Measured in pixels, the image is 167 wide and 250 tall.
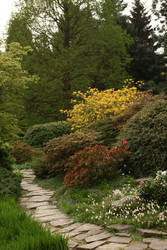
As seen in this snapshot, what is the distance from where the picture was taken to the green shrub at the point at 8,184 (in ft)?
17.9

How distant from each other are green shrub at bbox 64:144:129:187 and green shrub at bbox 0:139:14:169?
1.53 m

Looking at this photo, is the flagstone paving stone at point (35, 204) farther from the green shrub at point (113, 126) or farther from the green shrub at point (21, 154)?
the green shrub at point (21, 154)

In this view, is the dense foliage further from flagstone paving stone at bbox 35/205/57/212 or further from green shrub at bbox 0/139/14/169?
flagstone paving stone at bbox 35/205/57/212

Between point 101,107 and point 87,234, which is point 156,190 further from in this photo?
point 101,107

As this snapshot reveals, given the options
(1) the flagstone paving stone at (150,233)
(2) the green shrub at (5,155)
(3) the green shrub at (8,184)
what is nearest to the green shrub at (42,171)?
(2) the green shrub at (5,155)

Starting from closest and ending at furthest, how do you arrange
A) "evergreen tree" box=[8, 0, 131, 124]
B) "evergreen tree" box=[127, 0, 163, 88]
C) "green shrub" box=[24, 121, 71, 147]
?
"green shrub" box=[24, 121, 71, 147], "evergreen tree" box=[8, 0, 131, 124], "evergreen tree" box=[127, 0, 163, 88]

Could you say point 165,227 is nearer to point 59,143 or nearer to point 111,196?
point 111,196

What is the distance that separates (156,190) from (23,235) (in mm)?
1970

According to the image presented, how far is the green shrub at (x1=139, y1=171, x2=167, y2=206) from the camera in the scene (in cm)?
399

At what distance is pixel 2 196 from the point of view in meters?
5.20

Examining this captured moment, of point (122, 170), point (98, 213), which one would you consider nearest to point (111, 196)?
point (98, 213)

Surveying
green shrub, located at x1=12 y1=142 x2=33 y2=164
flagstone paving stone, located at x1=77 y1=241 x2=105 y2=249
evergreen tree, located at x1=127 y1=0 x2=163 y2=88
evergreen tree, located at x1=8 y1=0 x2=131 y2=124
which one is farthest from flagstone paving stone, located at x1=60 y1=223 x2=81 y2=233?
evergreen tree, located at x1=127 y1=0 x2=163 y2=88

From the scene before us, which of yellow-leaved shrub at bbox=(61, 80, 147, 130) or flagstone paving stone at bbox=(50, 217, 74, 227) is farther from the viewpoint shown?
yellow-leaved shrub at bbox=(61, 80, 147, 130)

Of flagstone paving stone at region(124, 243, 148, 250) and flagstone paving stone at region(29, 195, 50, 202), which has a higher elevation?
flagstone paving stone at region(124, 243, 148, 250)
